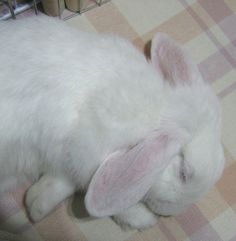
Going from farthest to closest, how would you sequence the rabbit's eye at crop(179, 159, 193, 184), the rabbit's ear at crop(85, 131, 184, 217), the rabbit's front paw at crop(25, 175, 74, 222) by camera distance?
1. the rabbit's front paw at crop(25, 175, 74, 222)
2. the rabbit's eye at crop(179, 159, 193, 184)
3. the rabbit's ear at crop(85, 131, 184, 217)

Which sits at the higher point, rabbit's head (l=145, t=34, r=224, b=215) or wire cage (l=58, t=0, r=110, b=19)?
wire cage (l=58, t=0, r=110, b=19)

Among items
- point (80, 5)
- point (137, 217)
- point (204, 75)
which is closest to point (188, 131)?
point (137, 217)

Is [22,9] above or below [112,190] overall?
above

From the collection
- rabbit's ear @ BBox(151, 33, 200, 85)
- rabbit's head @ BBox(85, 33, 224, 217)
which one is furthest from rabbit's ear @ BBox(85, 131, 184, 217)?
rabbit's ear @ BBox(151, 33, 200, 85)

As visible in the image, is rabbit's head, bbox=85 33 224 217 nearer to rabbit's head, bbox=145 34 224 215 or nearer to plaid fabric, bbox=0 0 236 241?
rabbit's head, bbox=145 34 224 215

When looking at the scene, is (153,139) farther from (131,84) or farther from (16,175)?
(16,175)

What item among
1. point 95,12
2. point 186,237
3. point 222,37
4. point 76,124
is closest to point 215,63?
point 222,37

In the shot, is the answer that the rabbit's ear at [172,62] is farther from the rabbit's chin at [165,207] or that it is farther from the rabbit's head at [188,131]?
the rabbit's chin at [165,207]
